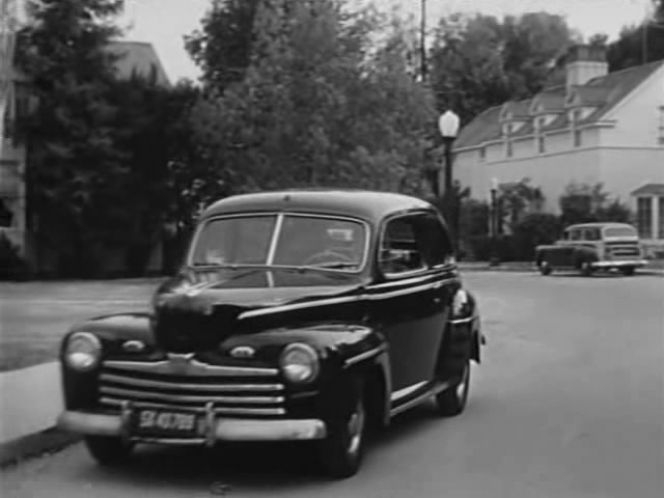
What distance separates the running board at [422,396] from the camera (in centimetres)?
841

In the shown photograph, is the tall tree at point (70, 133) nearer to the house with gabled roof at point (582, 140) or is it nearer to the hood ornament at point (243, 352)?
the house with gabled roof at point (582, 140)

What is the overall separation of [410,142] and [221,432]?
704 inches

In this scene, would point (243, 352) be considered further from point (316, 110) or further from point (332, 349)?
point (316, 110)

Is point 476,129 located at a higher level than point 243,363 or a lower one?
higher

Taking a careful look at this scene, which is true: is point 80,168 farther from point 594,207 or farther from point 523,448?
point 523,448

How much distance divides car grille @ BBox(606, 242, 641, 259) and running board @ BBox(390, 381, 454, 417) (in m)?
26.3

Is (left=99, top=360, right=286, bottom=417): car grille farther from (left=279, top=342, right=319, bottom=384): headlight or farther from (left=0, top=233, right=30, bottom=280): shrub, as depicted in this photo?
(left=0, top=233, right=30, bottom=280): shrub

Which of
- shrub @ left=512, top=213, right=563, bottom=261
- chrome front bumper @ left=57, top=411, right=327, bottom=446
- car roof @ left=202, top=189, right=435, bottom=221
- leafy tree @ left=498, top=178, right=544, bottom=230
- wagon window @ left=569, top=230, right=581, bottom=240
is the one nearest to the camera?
chrome front bumper @ left=57, top=411, right=327, bottom=446

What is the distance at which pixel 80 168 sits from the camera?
29688 mm

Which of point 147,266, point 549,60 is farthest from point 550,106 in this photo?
point 147,266

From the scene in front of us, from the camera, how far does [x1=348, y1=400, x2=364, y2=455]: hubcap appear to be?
7.37 meters

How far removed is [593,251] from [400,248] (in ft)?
89.0

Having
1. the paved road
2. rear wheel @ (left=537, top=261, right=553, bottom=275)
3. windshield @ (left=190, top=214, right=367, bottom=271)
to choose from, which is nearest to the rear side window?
windshield @ (left=190, top=214, right=367, bottom=271)

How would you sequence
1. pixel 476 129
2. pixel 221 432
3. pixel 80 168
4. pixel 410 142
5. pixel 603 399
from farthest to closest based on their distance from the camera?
pixel 476 129 → pixel 80 168 → pixel 410 142 → pixel 603 399 → pixel 221 432
